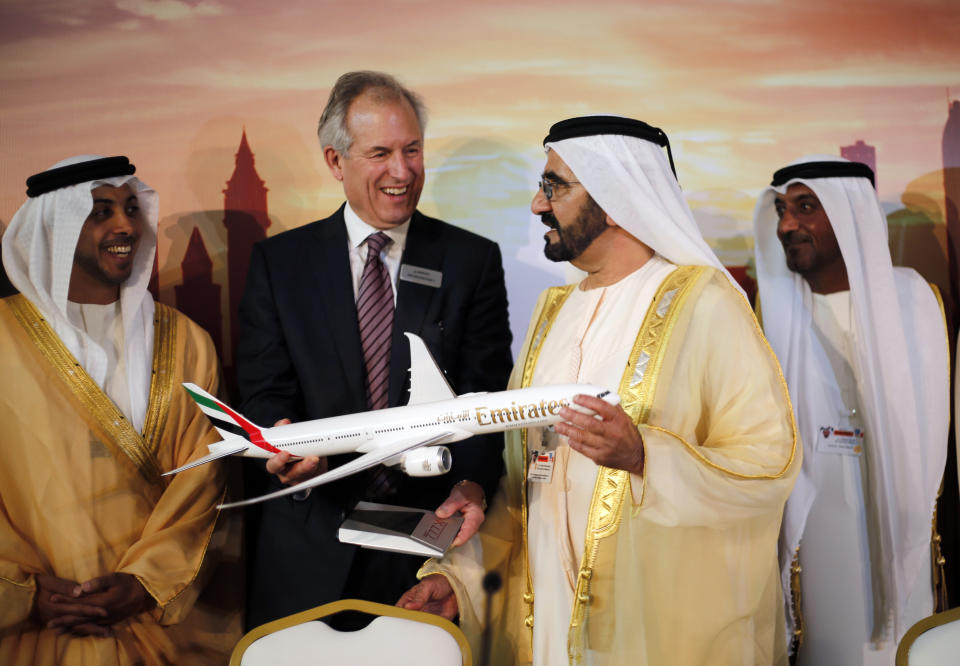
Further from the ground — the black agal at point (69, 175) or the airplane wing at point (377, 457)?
the black agal at point (69, 175)

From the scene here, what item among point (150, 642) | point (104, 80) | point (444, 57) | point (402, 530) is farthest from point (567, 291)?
point (104, 80)

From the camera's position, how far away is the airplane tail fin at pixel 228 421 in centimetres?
316

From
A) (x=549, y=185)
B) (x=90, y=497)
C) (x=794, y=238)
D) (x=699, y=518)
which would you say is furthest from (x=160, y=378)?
(x=794, y=238)

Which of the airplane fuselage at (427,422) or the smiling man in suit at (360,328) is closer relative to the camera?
the airplane fuselage at (427,422)

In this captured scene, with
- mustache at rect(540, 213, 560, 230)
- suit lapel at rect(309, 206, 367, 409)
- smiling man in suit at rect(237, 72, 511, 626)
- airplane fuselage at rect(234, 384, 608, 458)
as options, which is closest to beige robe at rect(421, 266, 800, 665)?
airplane fuselage at rect(234, 384, 608, 458)

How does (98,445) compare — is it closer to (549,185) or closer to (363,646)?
(363,646)

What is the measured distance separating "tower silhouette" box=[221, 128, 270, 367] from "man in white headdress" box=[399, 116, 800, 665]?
67.7 inches

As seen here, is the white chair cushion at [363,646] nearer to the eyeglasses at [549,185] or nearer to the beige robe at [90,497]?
the beige robe at [90,497]

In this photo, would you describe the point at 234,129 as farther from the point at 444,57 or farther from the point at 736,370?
the point at 736,370

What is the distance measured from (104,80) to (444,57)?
5.76 ft

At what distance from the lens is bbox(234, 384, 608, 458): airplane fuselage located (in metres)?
2.83

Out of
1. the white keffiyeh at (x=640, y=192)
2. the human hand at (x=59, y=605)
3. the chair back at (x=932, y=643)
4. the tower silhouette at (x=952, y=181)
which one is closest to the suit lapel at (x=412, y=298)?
the white keffiyeh at (x=640, y=192)

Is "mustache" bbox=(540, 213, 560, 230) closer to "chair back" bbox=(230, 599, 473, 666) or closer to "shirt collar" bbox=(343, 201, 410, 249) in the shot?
"shirt collar" bbox=(343, 201, 410, 249)

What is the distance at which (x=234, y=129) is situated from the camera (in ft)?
14.4
